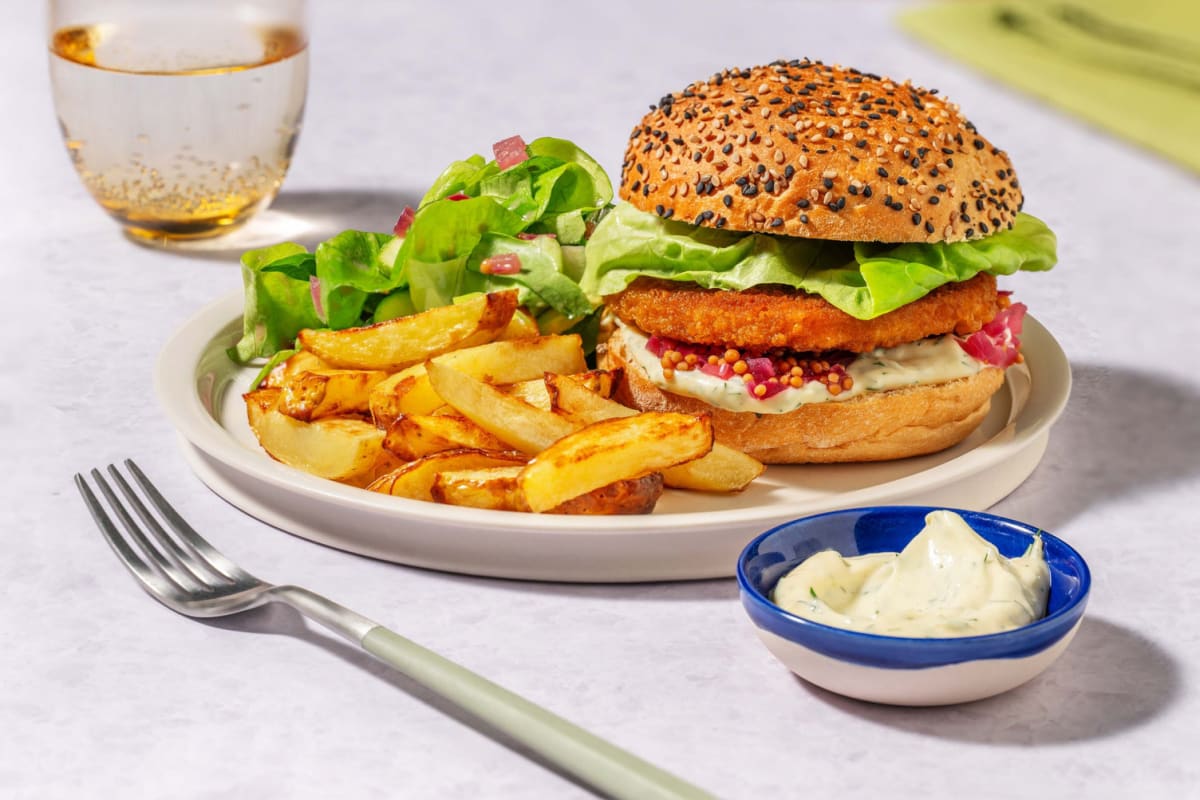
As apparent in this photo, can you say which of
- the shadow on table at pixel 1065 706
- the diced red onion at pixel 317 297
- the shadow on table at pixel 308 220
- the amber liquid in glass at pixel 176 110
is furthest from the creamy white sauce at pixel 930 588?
the shadow on table at pixel 308 220

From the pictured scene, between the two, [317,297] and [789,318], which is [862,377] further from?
[317,297]

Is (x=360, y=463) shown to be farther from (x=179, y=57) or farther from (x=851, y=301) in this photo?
(x=179, y=57)

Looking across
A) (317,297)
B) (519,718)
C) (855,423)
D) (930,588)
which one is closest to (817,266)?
(855,423)

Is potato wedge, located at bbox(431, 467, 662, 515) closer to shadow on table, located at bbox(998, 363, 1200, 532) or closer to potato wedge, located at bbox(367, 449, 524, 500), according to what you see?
potato wedge, located at bbox(367, 449, 524, 500)

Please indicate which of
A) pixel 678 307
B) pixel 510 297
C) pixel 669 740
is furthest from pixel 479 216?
pixel 669 740

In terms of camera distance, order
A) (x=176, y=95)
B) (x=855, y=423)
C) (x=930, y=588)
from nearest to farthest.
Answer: (x=930, y=588) < (x=855, y=423) < (x=176, y=95)

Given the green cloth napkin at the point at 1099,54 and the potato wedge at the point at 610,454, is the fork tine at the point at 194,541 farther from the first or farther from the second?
the green cloth napkin at the point at 1099,54
